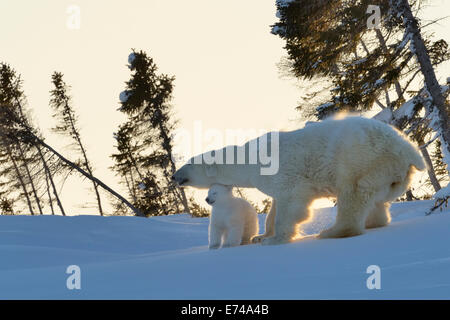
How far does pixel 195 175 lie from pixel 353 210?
1786 millimetres

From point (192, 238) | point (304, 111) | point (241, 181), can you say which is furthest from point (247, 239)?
point (304, 111)

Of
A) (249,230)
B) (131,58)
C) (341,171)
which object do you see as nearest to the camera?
(341,171)

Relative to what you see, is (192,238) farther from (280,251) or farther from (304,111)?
(304,111)

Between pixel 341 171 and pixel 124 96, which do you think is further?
pixel 124 96

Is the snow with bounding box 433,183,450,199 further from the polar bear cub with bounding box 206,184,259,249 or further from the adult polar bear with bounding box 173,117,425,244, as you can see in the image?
the polar bear cub with bounding box 206,184,259,249

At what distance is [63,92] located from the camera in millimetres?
29797

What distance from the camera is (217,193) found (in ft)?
20.6

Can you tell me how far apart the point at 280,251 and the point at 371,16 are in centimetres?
722

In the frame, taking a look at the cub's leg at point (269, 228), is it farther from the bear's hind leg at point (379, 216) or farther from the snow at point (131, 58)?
the snow at point (131, 58)

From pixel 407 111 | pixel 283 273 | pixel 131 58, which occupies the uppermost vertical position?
pixel 131 58

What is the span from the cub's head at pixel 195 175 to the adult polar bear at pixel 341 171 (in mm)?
582

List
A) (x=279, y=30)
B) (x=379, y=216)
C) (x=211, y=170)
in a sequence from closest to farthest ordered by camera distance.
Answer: (x=379, y=216), (x=211, y=170), (x=279, y=30)

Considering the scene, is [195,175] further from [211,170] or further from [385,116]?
[385,116]

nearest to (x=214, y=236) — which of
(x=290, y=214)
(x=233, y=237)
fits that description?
(x=233, y=237)
